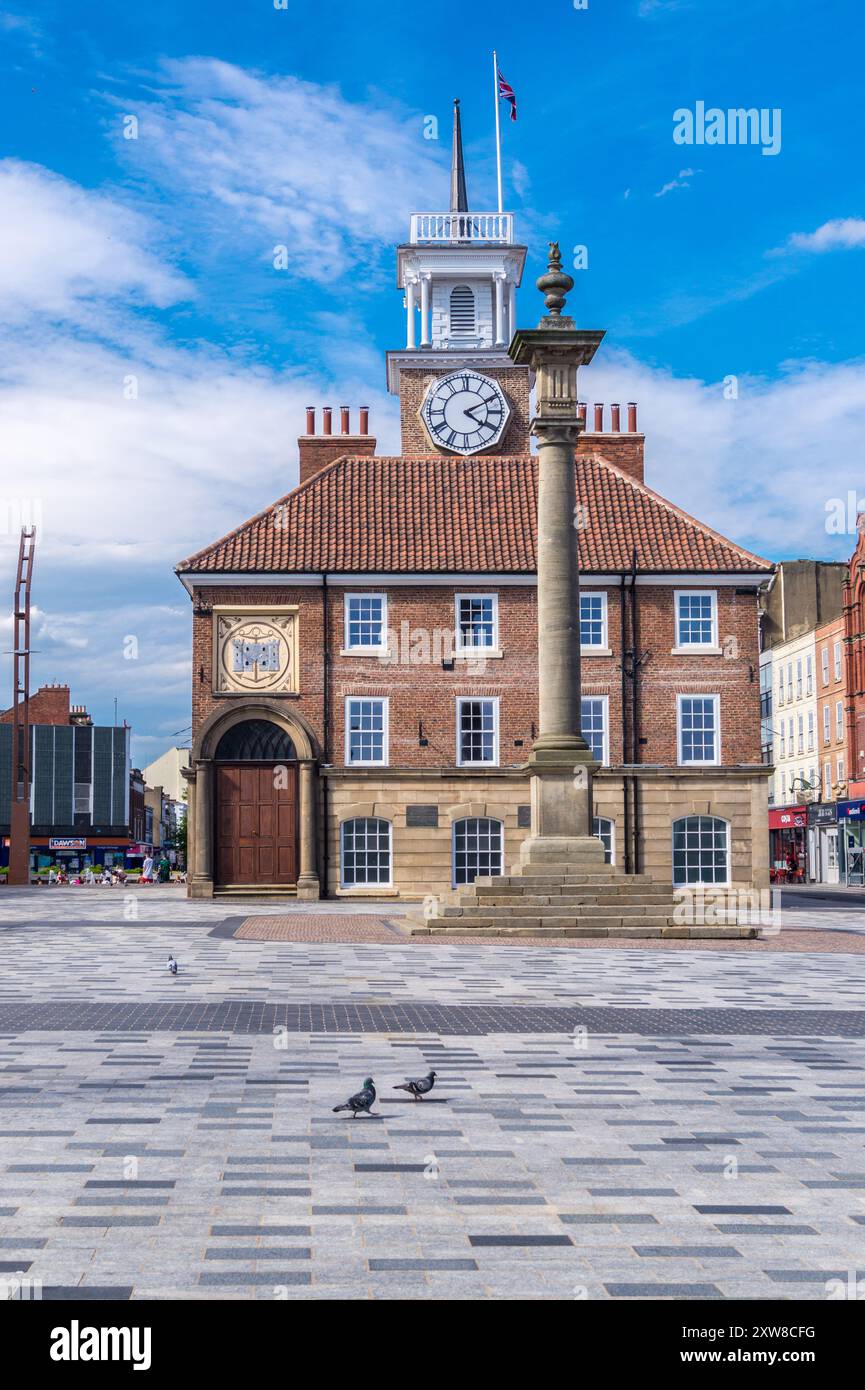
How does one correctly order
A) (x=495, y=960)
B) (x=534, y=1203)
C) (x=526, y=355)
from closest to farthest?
1. (x=534, y=1203)
2. (x=495, y=960)
3. (x=526, y=355)

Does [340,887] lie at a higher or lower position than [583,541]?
lower

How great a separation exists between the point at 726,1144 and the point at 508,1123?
139cm

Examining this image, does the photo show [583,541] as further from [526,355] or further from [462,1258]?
[462,1258]

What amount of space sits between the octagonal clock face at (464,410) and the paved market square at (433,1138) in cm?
3077

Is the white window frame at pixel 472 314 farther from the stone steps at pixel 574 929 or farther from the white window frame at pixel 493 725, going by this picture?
the stone steps at pixel 574 929

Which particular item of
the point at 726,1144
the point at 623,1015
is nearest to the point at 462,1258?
the point at 726,1144

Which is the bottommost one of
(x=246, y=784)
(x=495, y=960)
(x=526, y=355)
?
(x=495, y=960)

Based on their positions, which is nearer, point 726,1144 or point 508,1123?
point 726,1144

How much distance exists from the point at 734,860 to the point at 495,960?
1914cm

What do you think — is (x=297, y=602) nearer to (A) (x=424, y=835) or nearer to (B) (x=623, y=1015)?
(A) (x=424, y=835)

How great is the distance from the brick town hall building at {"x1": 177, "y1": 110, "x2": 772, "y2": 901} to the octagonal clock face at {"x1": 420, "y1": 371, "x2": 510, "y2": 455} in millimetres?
5845
